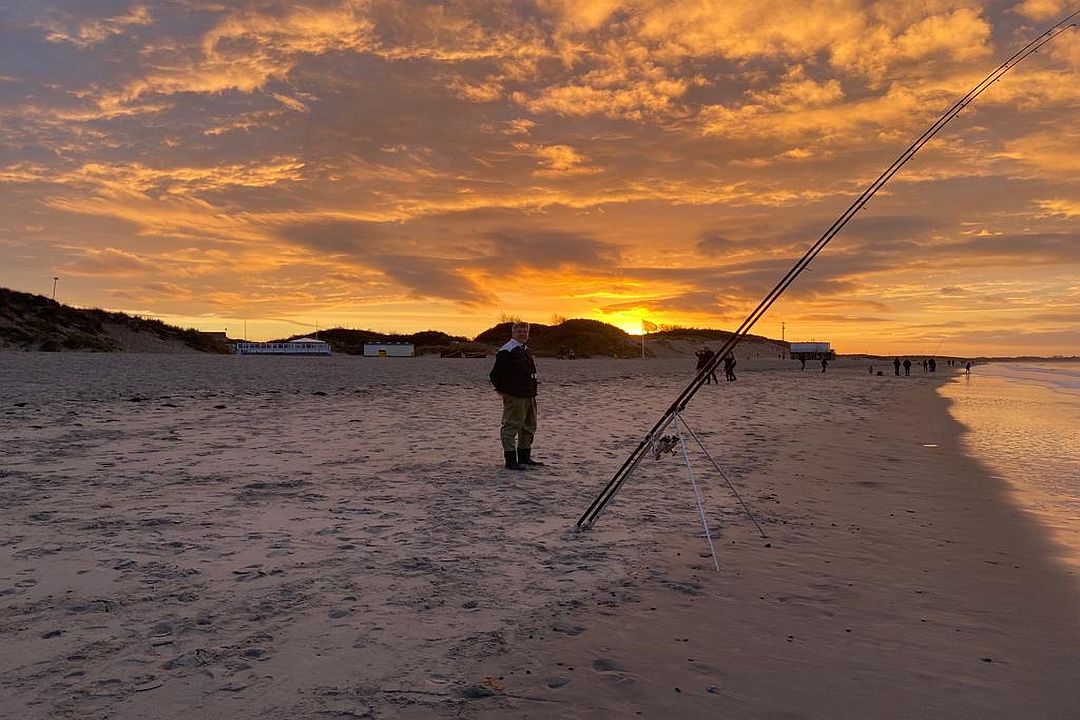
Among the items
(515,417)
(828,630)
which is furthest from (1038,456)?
(828,630)

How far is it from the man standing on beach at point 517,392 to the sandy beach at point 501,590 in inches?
16.9

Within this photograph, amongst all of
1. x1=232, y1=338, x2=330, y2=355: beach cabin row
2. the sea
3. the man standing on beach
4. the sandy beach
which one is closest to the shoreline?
the sandy beach

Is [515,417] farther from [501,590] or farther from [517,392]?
[501,590]

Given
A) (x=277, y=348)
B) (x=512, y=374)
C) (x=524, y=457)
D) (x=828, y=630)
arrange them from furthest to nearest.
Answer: (x=277, y=348), (x=524, y=457), (x=512, y=374), (x=828, y=630)

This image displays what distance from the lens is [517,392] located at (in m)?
8.74

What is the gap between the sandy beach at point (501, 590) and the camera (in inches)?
128

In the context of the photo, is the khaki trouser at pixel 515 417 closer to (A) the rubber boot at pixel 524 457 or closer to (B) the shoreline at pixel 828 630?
(A) the rubber boot at pixel 524 457

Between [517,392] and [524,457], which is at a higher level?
[517,392]

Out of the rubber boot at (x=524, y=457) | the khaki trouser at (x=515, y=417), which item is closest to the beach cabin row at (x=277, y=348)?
the rubber boot at (x=524, y=457)

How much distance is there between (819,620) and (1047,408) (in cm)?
2511

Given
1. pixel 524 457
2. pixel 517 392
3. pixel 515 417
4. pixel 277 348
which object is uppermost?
A: pixel 277 348

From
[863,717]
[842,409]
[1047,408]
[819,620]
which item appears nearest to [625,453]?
[819,620]

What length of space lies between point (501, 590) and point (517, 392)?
430 centimetres

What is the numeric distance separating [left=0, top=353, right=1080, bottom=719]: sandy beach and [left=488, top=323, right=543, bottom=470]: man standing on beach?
0.43 metres
